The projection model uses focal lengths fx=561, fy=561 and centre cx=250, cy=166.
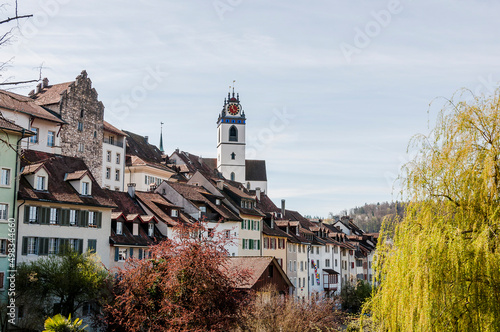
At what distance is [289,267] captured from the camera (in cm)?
6141

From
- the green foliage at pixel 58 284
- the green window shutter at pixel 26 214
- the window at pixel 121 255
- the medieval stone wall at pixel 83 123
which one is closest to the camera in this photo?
the green foliage at pixel 58 284

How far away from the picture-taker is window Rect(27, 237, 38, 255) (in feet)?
103

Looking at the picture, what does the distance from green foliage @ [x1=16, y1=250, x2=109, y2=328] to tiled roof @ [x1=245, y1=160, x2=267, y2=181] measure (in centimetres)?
8720

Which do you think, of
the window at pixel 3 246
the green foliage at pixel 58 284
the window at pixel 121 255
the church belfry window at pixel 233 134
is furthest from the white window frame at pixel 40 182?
the church belfry window at pixel 233 134

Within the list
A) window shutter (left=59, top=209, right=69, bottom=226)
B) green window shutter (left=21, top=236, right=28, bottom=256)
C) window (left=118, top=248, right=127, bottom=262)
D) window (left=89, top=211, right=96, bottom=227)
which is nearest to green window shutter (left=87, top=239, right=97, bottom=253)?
window (left=89, top=211, right=96, bottom=227)

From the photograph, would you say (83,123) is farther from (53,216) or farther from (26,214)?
(26,214)

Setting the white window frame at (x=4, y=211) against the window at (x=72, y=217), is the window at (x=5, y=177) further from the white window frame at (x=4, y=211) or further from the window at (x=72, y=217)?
the window at (x=72, y=217)

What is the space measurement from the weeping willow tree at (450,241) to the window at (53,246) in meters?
23.1

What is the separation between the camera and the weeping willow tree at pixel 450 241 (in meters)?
12.2

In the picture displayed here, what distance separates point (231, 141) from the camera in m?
121

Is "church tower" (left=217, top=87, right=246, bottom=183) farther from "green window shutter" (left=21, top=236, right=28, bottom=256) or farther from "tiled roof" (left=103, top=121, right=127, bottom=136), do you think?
"green window shutter" (left=21, top=236, right=28, bottom=256)

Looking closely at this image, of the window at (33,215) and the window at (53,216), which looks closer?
the window at (33,215)

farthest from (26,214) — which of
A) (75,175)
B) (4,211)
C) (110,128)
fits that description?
(110,128)

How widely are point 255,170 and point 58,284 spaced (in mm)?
91038
